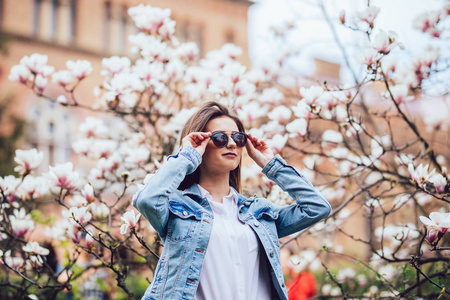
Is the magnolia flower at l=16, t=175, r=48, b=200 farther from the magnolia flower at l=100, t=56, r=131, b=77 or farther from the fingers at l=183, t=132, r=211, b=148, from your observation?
the fingers at l=183, t=132, r=211, b=148

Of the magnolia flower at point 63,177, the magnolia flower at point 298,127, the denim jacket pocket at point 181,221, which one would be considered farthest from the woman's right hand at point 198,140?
the magnolia flower at point 298,127

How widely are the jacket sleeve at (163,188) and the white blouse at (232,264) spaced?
19 cm

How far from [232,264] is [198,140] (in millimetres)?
556

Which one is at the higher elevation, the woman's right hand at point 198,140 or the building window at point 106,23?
the building window at point 106,23

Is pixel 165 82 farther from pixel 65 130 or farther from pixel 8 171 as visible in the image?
pixel 65 130

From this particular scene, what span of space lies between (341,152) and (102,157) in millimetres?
2028

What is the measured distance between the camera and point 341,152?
4.37 metres

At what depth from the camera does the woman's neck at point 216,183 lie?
7.38 ft

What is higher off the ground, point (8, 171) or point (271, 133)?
point (271, 133)

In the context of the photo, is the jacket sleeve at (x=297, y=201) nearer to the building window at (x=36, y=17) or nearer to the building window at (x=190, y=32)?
the building window at (x=36, y=17)

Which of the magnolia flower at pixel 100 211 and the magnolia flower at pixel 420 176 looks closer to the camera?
the magnolia flower at pixel 420 176

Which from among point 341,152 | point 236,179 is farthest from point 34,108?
point 236,179

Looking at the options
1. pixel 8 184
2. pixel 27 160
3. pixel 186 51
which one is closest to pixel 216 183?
pixel 27 160

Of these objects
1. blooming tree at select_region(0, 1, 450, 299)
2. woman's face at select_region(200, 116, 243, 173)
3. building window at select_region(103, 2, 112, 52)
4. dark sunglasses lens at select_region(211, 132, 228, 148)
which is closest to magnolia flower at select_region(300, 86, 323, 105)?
blooming tree at select_region(0, 1, 450, 299)
